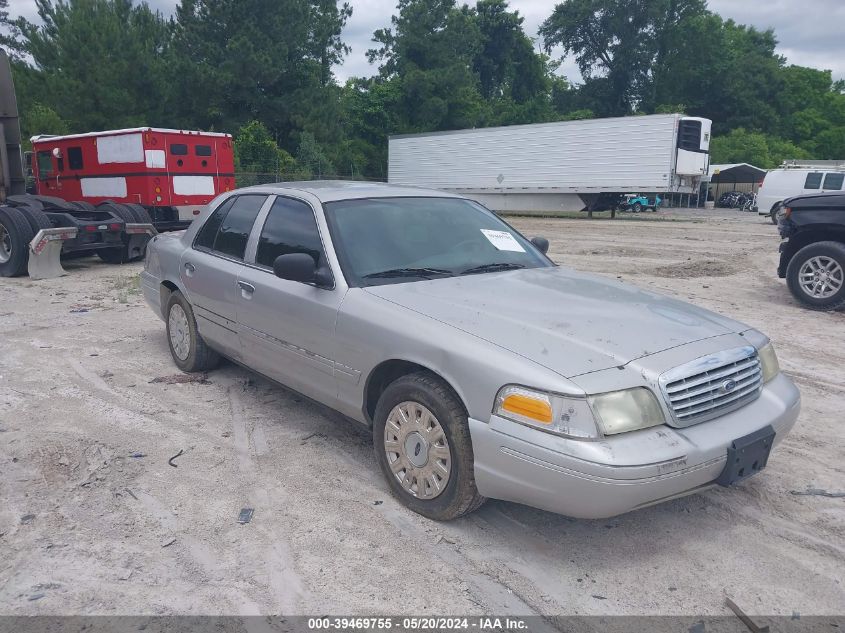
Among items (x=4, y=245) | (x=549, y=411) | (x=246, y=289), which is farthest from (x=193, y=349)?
(x=4, y=245)

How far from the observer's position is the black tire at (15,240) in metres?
10.8

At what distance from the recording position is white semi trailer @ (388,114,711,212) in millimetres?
24828

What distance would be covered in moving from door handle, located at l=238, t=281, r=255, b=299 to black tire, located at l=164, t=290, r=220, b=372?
0.98 m

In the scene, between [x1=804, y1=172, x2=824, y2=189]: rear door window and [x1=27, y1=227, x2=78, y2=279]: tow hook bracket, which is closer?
[x1=27, y1=227, x2=78, y2=279]: tow hook bracket

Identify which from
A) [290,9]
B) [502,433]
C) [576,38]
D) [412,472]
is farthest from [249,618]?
[576,38]

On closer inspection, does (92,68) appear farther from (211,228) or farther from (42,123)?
(211,228)

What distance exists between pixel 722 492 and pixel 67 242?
1099cm

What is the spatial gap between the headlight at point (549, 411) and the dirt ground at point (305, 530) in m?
0.70

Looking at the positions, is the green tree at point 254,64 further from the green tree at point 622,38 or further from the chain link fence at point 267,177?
the green tree at point 622,38

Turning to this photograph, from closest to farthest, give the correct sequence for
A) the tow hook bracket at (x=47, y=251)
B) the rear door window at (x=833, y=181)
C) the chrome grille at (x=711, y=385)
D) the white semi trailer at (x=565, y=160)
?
the chrome grille at (x=711, y=385)
the tow hook bracket at (x=47, y=251)
the rear door window at (x=833, y=181)
the white semi trailer at (x=565, y=160)

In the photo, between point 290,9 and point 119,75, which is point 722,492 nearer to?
point 119,75

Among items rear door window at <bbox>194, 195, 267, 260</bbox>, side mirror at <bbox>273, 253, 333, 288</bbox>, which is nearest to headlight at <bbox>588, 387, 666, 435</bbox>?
side mirror at <bbox>273, 253, 333, 288</bbox>

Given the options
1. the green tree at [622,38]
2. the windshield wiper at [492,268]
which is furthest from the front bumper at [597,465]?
the green tree at [622,38]

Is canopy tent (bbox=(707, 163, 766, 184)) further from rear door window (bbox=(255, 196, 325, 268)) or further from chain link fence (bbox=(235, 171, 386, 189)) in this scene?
rear door window (bbox=(255, 196, 325, 268))
